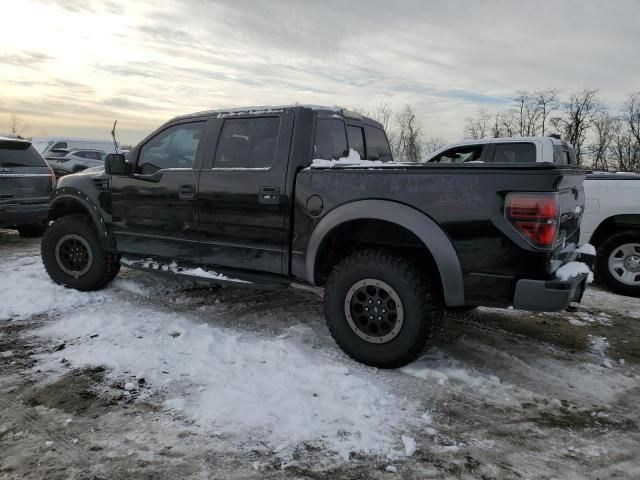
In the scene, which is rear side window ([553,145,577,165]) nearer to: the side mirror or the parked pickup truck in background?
the parked pickup truck in background

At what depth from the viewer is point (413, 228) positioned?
3346mm

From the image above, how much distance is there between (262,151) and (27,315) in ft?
9.06

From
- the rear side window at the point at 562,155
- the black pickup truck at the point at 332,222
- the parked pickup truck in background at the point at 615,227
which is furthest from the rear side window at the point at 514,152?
the black pickup truck at the point at 332,222

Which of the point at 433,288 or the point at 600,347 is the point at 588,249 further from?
the point at 433,288

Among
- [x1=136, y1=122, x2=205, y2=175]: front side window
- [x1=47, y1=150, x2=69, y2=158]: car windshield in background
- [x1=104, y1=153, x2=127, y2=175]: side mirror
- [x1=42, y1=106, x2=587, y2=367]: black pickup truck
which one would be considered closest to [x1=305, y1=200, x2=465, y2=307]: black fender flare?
[x1=42, y1=106, x2=587, y2=367]: black pickup truck

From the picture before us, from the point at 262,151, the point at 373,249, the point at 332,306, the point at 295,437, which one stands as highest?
the point at 262,151

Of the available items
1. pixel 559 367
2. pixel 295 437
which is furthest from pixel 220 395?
pixel 559 367

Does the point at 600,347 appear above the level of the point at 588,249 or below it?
below

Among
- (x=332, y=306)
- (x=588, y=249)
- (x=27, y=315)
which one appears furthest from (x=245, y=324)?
(x=588, y=249)

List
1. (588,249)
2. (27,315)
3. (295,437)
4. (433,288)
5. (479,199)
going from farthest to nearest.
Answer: (27,315)
(588,249)
(433,288)
(479,199)
(295,437)

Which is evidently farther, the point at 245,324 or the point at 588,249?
the point at 245,324

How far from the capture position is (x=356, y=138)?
4750mm

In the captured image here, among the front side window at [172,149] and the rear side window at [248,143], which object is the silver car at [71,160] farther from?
the rear side window at [248,143]

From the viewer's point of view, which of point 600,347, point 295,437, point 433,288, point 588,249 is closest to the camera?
point 295,437
